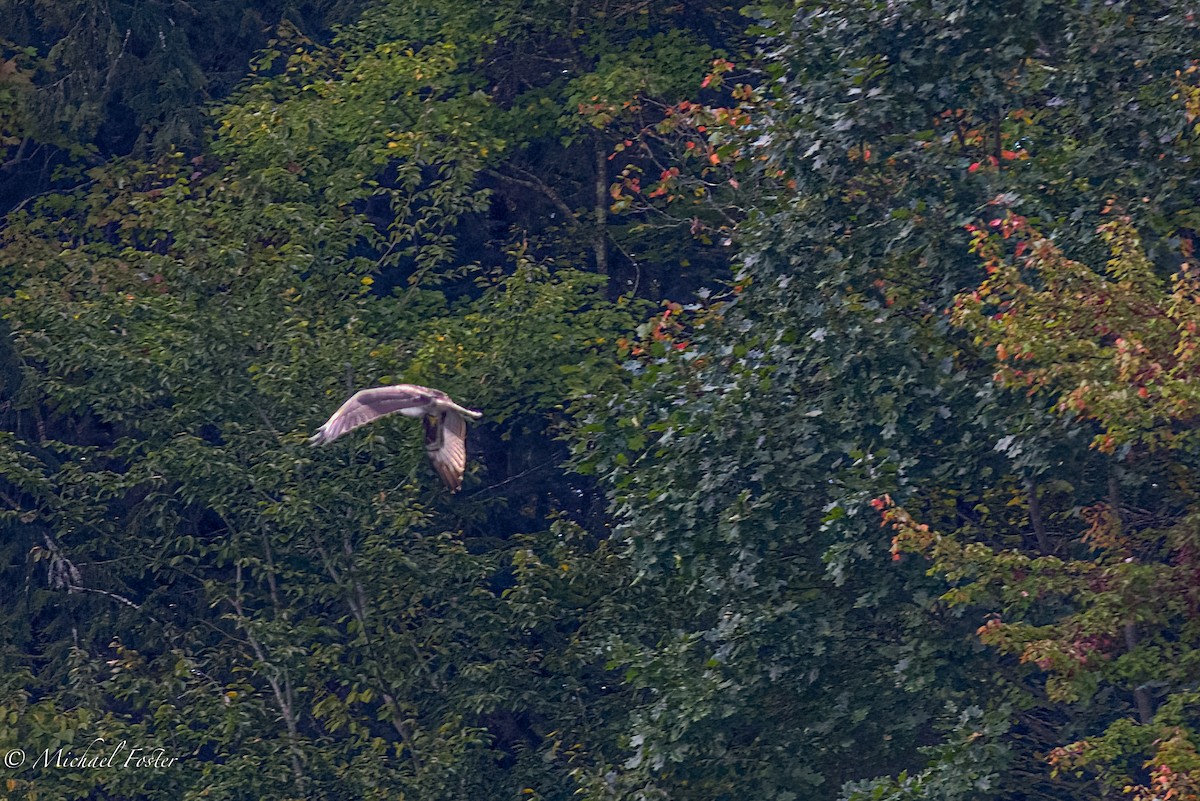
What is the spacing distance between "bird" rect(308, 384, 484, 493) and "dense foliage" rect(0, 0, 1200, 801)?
145 cm

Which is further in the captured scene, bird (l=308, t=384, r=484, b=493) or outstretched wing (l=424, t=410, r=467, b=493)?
outstretched wing (l=424, t=410, r=467, b=493)

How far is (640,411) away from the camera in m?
11.7

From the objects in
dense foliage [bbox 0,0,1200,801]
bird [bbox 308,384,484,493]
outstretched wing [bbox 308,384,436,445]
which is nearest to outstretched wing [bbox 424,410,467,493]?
bird [bbox 308,384,484,493]

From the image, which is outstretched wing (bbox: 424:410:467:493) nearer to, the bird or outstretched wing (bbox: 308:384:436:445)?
the bird

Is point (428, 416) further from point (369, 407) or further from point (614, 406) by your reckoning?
point (614, 406)

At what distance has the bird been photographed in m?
9.47

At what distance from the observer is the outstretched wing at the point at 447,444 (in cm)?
1009

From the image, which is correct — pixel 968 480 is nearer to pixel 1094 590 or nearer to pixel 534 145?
pixel 1094 590

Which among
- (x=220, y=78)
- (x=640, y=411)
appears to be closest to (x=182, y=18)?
(x=220, y=78)

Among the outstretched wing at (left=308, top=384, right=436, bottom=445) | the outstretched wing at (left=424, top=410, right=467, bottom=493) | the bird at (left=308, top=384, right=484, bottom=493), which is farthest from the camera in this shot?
the outstretched wing at (left=424, top=410, right=467, bottom=493)

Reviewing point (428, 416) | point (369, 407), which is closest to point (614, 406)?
point (428, 416)

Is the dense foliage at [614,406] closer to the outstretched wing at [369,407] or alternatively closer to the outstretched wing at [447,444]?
the outstretched wing at [447,444]

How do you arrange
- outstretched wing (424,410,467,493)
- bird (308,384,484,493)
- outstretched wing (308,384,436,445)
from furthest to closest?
1. outstretched wing (424,410,467,493)
2. bird (308,384,484,493)
3. outstretched wing (308,384,436,445)

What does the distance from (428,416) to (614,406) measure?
1.76 metres
